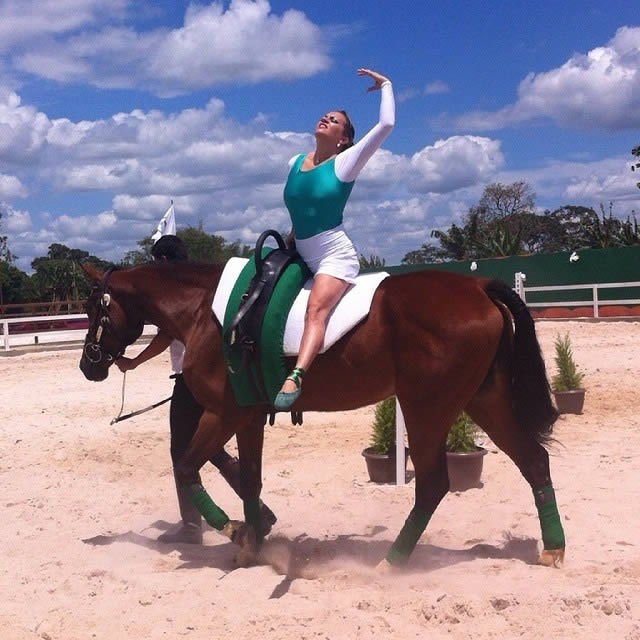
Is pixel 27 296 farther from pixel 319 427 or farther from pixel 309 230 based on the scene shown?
pixel 309 230

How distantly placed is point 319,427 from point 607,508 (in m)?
3.68

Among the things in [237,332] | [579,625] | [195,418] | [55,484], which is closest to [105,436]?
[55,484]

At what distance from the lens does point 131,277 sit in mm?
4719

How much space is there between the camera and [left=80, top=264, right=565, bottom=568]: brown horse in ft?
13.4

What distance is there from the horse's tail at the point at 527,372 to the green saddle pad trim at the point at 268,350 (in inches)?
45.7

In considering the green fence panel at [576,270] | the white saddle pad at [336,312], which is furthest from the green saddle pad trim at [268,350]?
the green fence panel at [576,270]

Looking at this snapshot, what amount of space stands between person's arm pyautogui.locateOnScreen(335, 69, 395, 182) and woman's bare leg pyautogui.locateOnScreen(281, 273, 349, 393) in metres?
0.57

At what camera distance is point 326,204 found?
405 cm

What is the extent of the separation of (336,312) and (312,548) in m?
1.60

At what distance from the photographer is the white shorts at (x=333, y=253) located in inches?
162

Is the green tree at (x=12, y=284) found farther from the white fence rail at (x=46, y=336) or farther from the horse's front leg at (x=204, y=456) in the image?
the horse's front leg at (x=204, y=456)

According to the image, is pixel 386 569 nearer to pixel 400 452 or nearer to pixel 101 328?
pixel 400 452

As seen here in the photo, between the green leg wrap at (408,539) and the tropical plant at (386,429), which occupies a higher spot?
the tropical plant at (386,429)

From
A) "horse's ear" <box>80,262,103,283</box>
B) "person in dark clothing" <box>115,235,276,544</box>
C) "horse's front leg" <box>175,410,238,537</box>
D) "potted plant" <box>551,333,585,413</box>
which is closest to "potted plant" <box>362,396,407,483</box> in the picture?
"person in dark clothing" <box>115,235,276,544</box>
